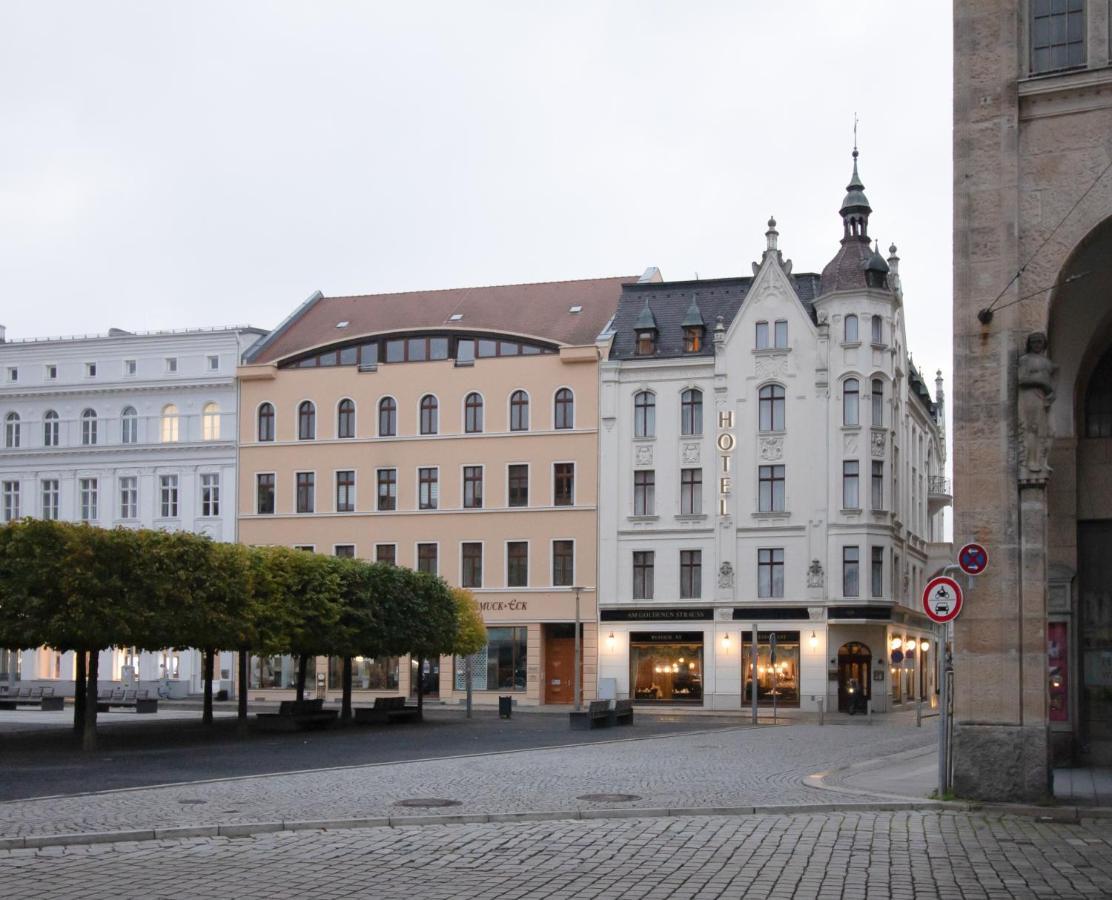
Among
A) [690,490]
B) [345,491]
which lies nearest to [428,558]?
[345,491]

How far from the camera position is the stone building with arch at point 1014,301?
61.2 feet

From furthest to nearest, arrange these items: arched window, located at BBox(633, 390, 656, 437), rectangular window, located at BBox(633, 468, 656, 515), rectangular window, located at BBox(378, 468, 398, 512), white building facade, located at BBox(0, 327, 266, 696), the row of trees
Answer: white building facade, located at BBox(0, 327, 266, 696), rectangular window, located at BBox(378, 468, 398, 512), arched window, located at BBox(633, 390, 656, 437), rectangular window, located at BBox(633, 468, 656, 515), the row of trees

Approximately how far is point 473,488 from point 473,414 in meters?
3.10

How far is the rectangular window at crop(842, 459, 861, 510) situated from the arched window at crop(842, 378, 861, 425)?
1605 millimetres

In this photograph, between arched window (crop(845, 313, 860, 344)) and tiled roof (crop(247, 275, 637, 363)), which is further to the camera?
tiled roof (crop(247, 275, 637, 363))

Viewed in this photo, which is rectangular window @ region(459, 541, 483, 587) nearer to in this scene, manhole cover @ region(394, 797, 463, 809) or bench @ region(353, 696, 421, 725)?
bench @ region(353, 696, 421, 725)

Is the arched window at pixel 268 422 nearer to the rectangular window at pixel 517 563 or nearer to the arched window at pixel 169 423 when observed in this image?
the arched window at pixel 169 423

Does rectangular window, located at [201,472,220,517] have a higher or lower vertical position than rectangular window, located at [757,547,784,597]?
higher

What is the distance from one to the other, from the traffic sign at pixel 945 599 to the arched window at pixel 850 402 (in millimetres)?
40578

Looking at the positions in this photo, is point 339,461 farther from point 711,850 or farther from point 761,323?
point 711,850

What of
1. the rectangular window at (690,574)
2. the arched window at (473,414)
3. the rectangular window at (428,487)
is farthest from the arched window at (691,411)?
the rectangular window at (428,487)

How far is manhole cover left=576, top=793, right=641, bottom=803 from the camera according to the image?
63.9 feet

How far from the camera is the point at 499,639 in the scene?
206ft

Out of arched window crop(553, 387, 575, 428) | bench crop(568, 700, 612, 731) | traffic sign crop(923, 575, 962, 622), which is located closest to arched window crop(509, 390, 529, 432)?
arched window crop(553, 387, 575, 428)
